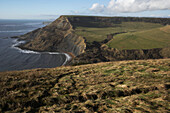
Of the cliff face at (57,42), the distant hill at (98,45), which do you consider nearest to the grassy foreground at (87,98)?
the distant hill at (98,45)

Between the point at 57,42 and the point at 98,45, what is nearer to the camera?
the point at 98,45

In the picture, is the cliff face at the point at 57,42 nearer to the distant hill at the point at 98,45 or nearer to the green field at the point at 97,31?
the distant hill at the point at 98,45

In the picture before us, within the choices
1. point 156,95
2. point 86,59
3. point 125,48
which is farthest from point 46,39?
point 156,95

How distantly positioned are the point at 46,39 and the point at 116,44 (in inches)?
2182

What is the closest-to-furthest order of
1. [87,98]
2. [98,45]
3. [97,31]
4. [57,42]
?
[87,98] → [98,45] → [57,42] → [97,31]

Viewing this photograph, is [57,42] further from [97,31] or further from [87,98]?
[87,98]

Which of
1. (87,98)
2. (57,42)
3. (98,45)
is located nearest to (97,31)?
(98,45)

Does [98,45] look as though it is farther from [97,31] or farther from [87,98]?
[87,98]

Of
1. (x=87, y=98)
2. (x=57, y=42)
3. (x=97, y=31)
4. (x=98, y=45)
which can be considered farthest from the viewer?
(x=97, y=31)

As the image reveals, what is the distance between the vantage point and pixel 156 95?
26.9ft

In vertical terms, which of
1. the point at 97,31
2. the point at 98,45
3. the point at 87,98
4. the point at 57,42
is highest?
the point at 97,31

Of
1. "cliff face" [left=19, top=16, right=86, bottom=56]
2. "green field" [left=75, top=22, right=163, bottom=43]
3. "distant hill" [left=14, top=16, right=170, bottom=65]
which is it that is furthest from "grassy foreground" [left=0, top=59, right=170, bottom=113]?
"green field" [left=75, top=22, right=163, bottom=43]

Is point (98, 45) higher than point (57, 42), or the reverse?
point (57, 42)

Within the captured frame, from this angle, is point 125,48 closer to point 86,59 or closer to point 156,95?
point 86,59
